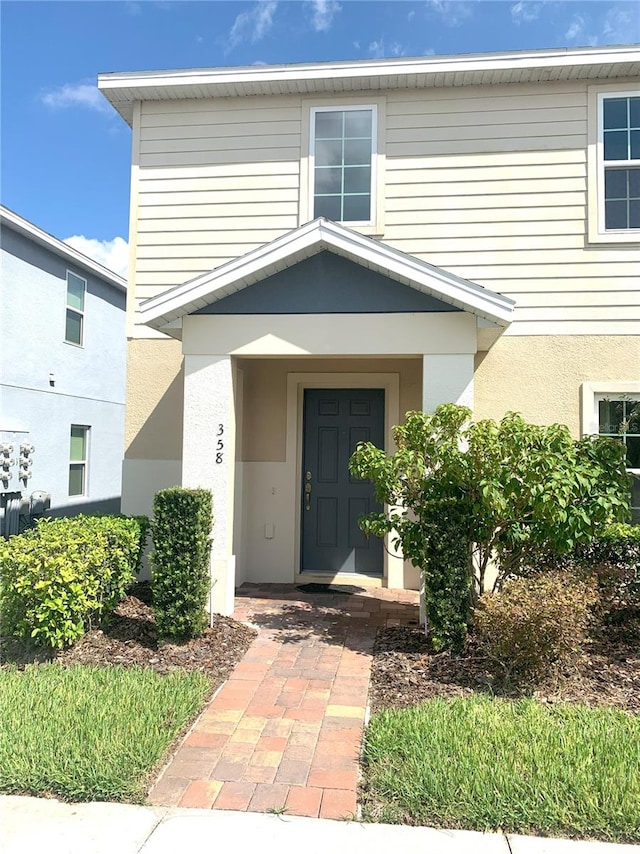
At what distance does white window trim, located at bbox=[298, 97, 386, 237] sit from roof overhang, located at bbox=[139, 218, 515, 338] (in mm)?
1702

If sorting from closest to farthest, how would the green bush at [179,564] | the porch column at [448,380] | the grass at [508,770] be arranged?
the grass at [508,770] < the green bush at [179,564] < the porch column at [448,380]

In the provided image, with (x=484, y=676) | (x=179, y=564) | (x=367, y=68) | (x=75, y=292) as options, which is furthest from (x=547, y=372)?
(x=75, y=292)

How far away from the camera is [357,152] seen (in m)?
7.68

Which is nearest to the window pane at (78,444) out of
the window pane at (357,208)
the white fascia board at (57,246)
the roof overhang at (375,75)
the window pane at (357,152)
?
the white fascia board at (57,246)

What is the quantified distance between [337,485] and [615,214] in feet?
15.9

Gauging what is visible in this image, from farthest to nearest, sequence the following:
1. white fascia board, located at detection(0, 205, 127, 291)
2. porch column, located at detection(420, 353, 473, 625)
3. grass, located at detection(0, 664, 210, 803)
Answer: white fascia board, located at detection(0, 205, 127, 291)
porch column, located at detection(420, 353, 473, 625)
grass, located at detection(0, 664, 210, 803)

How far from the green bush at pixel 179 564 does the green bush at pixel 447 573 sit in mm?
2010

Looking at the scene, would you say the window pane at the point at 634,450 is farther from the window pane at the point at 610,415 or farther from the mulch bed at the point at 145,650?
the mulch bed at the point at 145,650

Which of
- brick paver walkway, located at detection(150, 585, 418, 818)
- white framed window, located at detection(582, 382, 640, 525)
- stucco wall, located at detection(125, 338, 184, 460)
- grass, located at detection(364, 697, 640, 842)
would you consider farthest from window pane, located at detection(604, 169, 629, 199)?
grass, located at detection(364, 697, 640, 842)

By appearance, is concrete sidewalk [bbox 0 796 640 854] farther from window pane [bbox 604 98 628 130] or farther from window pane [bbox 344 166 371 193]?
window pane [bbox 604 98 628 130]

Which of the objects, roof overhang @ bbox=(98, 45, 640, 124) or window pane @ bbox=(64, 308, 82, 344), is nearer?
roof overhang @ bbox=(98, 45, 640, 124)

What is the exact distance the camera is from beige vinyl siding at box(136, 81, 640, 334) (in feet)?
23.6

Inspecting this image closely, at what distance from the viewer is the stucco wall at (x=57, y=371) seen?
10.2m

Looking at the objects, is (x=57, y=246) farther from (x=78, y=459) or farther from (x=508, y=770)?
(x=508, y=770)
